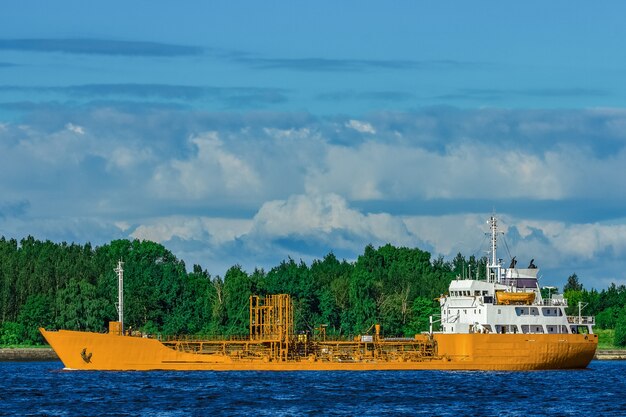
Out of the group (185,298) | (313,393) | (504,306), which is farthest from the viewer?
(185,298)

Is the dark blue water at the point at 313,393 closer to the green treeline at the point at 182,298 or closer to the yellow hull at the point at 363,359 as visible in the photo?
the yellow hull at the point at 363,359

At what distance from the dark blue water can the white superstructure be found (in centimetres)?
320

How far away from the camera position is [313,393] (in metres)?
82.9

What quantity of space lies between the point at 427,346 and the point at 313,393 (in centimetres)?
1710

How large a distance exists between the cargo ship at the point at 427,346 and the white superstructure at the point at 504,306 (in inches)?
2.6

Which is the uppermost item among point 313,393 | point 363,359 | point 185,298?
point 185,298

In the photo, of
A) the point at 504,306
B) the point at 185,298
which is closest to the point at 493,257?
the point at 504,306

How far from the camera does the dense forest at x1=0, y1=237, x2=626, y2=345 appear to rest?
497 ft

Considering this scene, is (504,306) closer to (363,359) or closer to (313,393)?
(363,359)

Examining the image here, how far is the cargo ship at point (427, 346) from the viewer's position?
9544 cm

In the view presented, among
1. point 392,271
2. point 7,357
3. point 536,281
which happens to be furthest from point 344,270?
point 536,281

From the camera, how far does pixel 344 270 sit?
184875 mm

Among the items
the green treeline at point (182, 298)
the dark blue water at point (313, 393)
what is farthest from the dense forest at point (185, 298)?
the dark blue water at point (313, 393)

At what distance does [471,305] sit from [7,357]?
60660 mm
